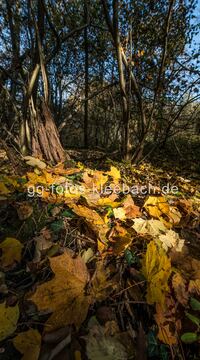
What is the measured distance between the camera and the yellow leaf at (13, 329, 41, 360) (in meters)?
0.76

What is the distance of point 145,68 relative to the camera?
5371mm

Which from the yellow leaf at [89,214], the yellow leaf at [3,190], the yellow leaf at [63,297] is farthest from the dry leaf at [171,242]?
the yellow leaf at [3,190]

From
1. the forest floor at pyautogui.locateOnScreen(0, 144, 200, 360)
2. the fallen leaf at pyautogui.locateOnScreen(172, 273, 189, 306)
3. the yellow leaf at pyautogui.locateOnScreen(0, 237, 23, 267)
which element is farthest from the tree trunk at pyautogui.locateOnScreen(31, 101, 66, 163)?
the fallen leaf at pyautogui.locateOnScreen(172, 273, 189, 306)

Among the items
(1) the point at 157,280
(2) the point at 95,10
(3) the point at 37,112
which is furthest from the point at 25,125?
(2) the point at 95,10

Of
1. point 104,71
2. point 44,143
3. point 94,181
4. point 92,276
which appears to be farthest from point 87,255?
point 104,71

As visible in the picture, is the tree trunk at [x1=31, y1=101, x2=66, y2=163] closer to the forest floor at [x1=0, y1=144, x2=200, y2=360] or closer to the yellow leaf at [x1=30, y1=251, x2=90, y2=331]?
the forest floor at [x1=0, y1=144, x2=200, y2=360]

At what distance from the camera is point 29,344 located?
30.8 inches

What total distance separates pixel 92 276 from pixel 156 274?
26 centimetres

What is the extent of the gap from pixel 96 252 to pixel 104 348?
448 mm

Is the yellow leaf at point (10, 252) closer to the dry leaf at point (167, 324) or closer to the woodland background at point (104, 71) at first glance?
the dry leaf at point (167, 324)

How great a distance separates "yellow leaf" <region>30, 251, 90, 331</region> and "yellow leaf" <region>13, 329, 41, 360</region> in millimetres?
49

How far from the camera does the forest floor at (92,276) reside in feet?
2.69

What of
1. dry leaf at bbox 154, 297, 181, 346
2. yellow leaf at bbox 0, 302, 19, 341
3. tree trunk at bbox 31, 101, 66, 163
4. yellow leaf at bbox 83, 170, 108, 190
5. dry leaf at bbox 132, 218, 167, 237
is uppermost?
tree trunk at bbox 31, 101, 66, 163

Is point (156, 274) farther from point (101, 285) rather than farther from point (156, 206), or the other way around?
point (156, 206)
